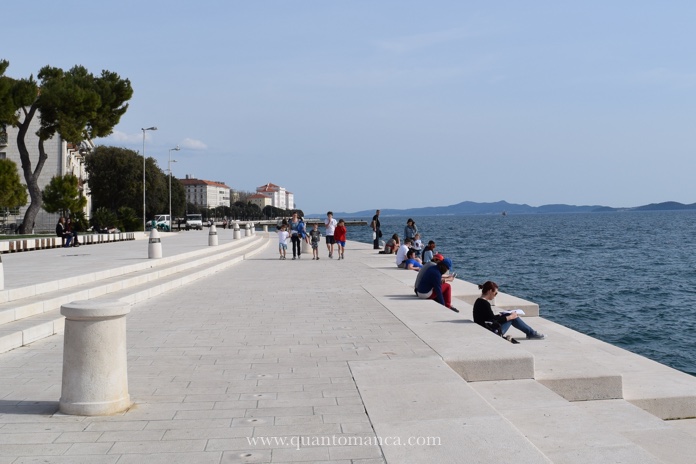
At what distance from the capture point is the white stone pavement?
4707 mm

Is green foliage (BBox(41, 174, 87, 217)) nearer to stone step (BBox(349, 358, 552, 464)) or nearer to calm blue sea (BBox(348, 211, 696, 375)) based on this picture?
calm blue sea (BBox(348, 211, 696, 375))

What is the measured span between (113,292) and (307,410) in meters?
8.17

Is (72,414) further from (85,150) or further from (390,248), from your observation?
(85,150)

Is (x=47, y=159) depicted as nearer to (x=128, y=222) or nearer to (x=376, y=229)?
(x=128, y=222)

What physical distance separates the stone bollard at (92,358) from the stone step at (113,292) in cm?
292

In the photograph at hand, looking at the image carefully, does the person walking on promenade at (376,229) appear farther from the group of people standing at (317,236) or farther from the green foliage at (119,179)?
the green foliage at (119,179)

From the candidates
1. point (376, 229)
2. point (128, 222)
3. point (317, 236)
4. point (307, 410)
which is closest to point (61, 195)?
point (128, 222)

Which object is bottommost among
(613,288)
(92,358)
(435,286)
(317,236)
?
(613,288)

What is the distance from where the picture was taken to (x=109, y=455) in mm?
4559

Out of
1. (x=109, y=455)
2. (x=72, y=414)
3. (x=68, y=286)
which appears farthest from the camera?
(x=68, y=286)

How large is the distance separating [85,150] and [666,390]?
251 ft

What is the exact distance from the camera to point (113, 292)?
42.1ft

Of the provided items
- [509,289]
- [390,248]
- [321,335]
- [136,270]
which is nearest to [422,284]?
[321,335]

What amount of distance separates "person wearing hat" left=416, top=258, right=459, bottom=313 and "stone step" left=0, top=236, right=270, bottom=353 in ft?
16.4
